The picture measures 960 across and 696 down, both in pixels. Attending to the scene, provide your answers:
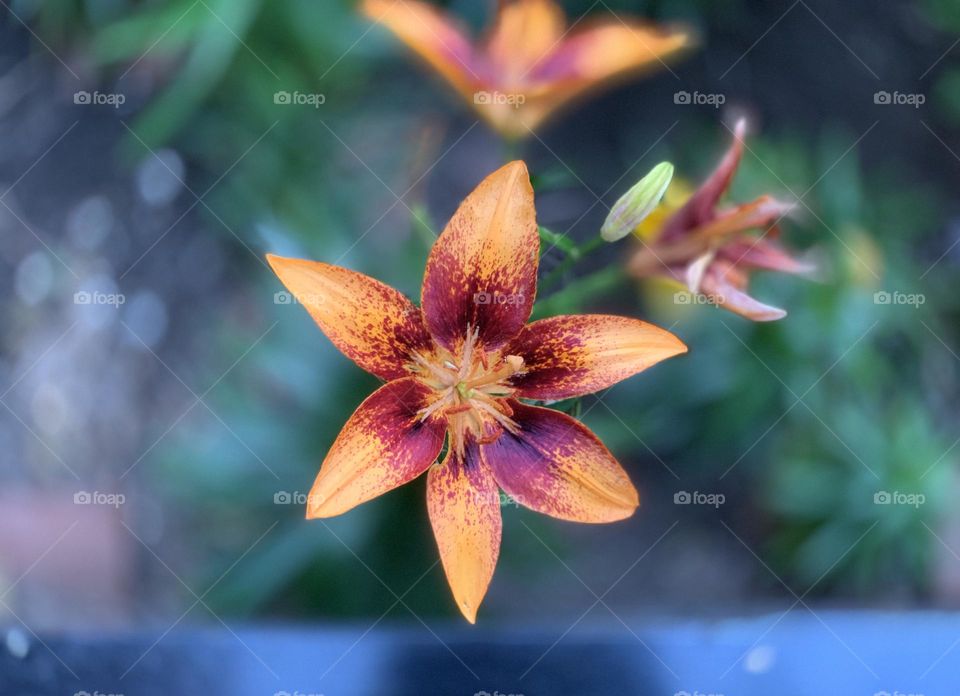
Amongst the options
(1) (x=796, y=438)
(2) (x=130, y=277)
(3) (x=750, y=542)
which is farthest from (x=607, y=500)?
(2) (x=130, y=277)

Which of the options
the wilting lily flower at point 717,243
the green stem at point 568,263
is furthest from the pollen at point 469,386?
the wilting lily flower at point 717,243

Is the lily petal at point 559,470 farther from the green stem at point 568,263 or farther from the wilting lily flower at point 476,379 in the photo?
the green stem at point 568,263

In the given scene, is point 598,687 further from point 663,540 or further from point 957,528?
point 957,528

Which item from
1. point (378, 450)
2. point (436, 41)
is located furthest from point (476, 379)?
point (436, 41)

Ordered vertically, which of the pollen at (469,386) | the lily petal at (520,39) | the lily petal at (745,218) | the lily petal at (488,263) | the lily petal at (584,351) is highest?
the lily petal at (520,39)

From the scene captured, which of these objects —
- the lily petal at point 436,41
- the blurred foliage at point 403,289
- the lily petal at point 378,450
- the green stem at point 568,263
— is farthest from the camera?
the blurred foliage at point 403,289
